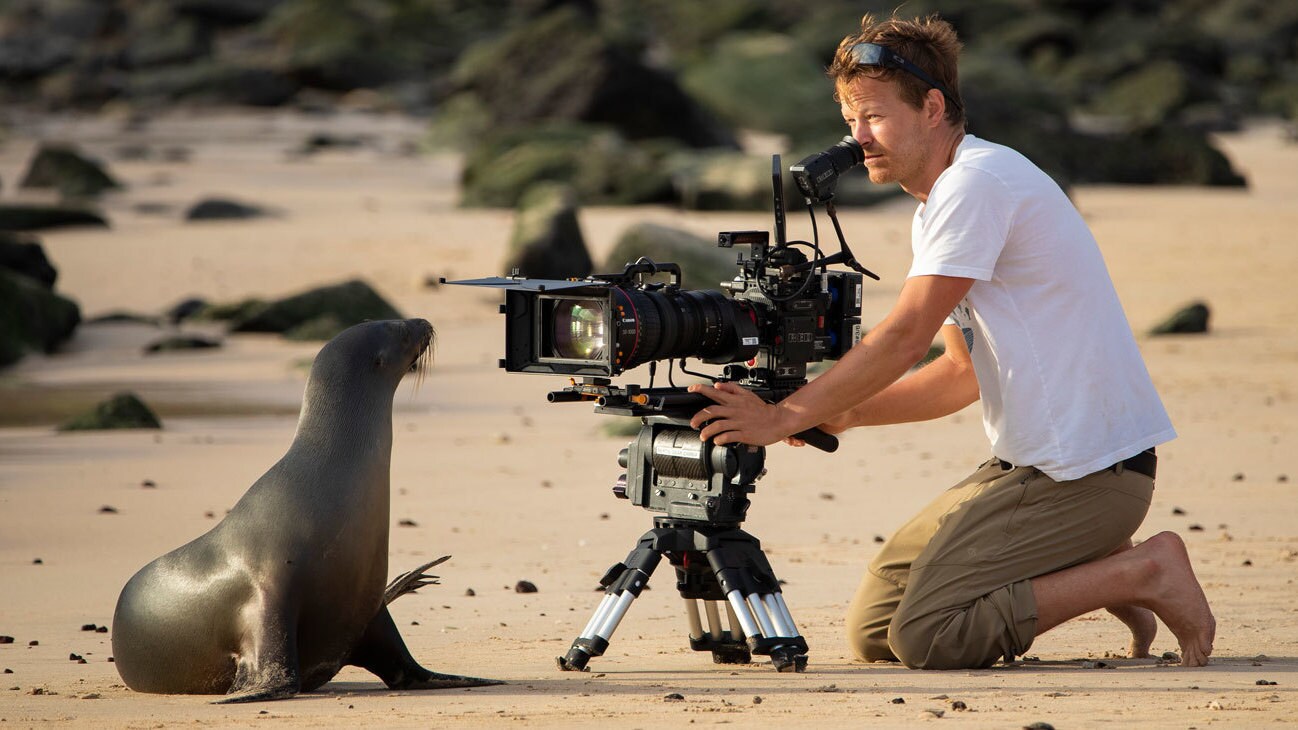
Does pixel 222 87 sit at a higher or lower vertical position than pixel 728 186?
A: higher

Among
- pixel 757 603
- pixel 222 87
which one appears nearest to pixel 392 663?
pixel 757 603

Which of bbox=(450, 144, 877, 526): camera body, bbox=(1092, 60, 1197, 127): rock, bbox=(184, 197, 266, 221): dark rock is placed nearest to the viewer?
bbox=(450, 144, 877, 526): camera body

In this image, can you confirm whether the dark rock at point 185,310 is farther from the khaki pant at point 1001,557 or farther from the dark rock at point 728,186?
the khaki pant at point 1001,557

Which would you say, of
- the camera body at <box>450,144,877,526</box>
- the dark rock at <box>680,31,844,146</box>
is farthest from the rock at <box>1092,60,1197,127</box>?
the camera body at <box>450,144,877,526</box>

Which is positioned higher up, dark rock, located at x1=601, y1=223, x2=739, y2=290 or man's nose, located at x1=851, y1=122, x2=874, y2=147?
man's nose, located at x1=851, y1=122, x2=874, y2=147

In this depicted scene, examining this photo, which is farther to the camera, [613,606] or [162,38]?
[162,38]

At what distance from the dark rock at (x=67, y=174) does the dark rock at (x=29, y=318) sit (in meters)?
9.06

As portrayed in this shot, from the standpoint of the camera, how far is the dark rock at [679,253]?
14438 millimetres

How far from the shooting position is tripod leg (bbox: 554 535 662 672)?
16.4 ft

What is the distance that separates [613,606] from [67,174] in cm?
1935

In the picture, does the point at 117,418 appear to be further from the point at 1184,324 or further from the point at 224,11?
the point at 224,11

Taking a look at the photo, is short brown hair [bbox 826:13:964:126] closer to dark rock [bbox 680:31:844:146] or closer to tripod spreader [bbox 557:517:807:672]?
tripod spreader [bbox 557:517:807:672]

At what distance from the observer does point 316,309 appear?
537 inches

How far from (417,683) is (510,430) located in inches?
195
